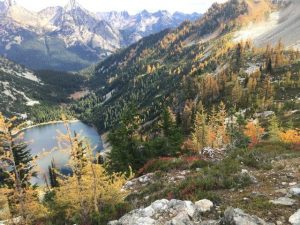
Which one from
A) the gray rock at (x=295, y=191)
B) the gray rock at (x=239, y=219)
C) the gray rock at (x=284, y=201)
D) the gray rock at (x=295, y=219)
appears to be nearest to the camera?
the gray rock at (x=239, y=219)

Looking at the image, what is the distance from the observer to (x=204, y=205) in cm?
1631

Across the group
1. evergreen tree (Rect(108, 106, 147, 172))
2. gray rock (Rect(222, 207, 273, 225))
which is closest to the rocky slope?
gray rock (Rect(222, 207, 273, 225))

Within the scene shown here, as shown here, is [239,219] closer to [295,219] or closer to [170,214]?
[295,219]

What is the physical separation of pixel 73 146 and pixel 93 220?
619 cm

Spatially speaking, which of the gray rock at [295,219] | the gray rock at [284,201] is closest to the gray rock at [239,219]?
the gray rock at [295,219]

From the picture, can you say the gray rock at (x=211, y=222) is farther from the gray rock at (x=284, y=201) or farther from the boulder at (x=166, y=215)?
the gray rock at (x=284, y=201)

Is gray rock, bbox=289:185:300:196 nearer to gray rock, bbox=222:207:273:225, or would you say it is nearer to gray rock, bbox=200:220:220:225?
Answer: gray rock, bbox=222:207:273:225

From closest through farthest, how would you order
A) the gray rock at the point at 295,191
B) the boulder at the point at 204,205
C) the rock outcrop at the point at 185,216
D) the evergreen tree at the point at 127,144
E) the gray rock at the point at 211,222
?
the rock outcrop at the point at 185,216
the gray rock at the point at 211,222
the boulder at the point at 204,205
the gray rock at the point at 295,191
the evergreen tree at the point at 127,144

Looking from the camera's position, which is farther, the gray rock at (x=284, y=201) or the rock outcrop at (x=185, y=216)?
the gray rock at (x=284, y=201)

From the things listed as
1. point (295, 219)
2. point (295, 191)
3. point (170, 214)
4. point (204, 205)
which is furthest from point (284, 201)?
point (170, 214)

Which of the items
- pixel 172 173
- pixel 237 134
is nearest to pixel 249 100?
pixel 237 134

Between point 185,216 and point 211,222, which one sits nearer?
point 211,222

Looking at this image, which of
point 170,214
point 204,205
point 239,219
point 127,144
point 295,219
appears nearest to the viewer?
point 239,219

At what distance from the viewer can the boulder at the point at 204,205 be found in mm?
15992
